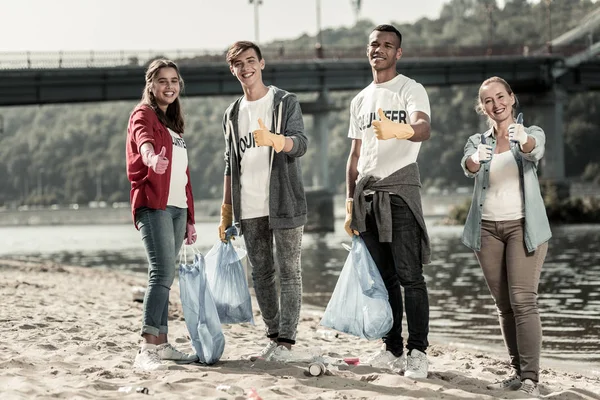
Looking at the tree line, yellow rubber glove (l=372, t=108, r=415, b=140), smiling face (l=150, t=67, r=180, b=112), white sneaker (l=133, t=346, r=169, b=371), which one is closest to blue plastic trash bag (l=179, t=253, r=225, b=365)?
white sneaker (l=133, t=346, r=169, b=371)

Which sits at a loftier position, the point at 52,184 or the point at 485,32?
the point at 485,32

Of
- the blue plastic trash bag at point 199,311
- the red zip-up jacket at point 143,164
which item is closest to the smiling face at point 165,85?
the red zip-up jacket at point 143,164

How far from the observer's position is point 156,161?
6402 millimetres

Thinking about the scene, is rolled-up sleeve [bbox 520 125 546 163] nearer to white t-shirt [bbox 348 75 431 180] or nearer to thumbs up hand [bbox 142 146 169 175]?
white t-shirt [bbox 348 75 431 180]

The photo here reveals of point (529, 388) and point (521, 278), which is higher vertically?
point (521, 278)

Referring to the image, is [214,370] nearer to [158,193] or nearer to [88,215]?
[158,193]

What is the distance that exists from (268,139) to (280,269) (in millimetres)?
965

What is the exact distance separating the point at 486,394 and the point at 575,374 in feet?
6.46

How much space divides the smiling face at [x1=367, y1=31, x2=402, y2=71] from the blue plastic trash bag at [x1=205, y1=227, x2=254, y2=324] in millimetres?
1551

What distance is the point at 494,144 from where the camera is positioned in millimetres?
6438

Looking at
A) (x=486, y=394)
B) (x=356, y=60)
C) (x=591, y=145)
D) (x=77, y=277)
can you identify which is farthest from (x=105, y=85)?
(x=591, y=145)

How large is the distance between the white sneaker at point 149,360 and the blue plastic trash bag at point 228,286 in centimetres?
60

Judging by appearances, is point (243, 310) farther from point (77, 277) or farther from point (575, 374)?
point (77, 277)

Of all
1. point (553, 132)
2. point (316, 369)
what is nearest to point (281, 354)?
point (316, 369)
